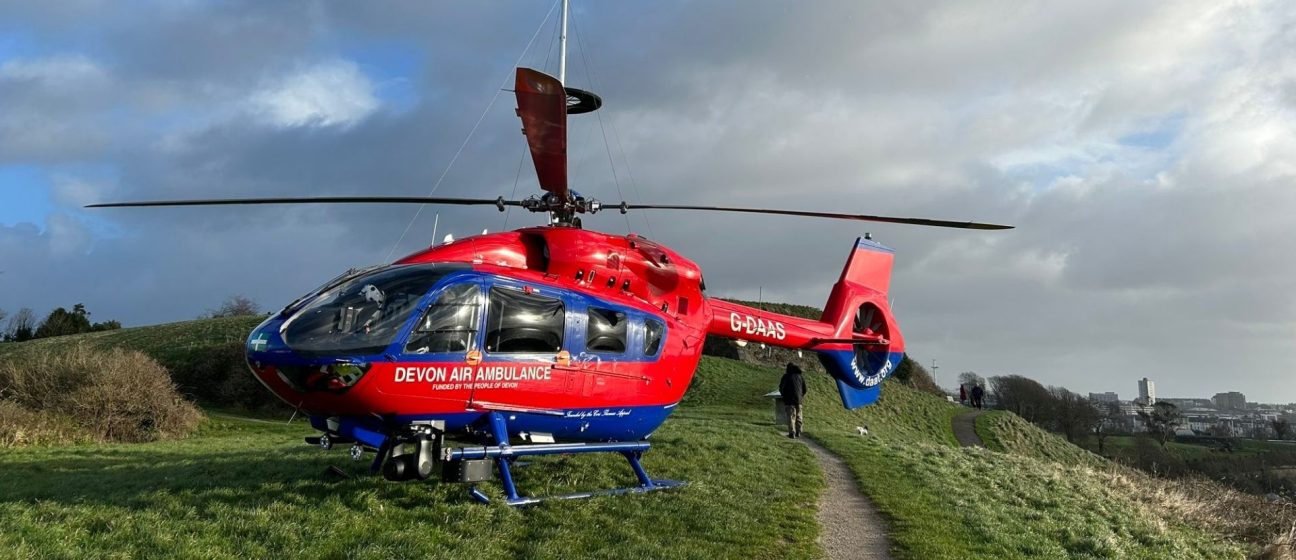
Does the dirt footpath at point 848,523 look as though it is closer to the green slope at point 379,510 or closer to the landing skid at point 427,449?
the green slope at point 379,510

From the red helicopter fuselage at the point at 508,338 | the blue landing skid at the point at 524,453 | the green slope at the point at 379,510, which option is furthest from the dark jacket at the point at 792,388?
the blue landing skid at the point at 524,453

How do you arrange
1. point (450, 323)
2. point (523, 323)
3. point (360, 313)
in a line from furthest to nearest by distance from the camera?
point (523, 323), point (450, 323), point (360, 313)

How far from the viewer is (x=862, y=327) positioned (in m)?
17.1

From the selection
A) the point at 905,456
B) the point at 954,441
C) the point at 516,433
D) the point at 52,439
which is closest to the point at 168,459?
the point at 52,439

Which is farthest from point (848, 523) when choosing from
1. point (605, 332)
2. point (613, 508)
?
point (605, 332)

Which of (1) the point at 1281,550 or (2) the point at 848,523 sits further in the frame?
(1) the point at 1281,550

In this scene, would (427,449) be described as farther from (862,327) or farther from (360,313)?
(862,327)

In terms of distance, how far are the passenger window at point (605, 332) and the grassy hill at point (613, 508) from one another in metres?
2.11

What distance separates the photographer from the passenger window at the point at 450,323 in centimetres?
857

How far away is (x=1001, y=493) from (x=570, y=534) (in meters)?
8.72

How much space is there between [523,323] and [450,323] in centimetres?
100

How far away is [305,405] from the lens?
27.6 ft

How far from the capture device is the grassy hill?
320 inches

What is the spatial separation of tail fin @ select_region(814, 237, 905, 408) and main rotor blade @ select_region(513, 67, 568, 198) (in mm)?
8849
